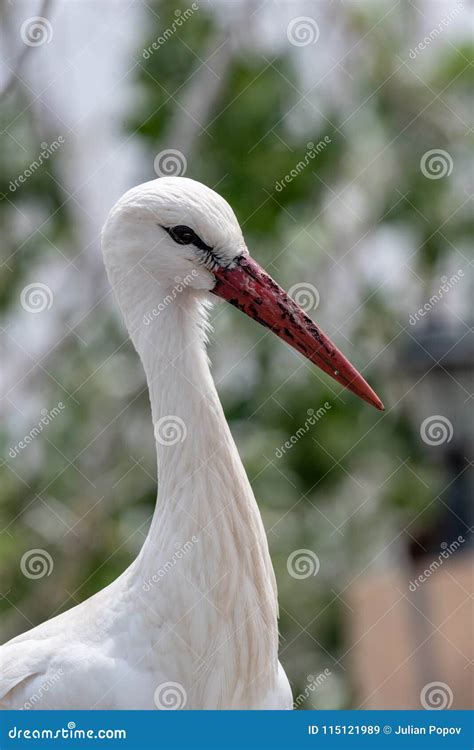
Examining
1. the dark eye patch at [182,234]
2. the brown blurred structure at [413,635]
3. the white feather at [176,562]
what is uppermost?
the dark eye patch at [182,234]

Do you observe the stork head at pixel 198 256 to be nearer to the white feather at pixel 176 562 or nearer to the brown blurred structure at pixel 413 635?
the white feather at pixel 176 562

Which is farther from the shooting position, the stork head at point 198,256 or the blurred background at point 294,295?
the blurred background at point 294,295

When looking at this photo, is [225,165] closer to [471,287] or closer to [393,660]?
[471,287]

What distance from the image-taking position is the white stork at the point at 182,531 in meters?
1.67

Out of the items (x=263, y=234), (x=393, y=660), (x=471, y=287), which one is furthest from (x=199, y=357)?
(x=393, y=660)

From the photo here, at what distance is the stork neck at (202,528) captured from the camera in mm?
1690

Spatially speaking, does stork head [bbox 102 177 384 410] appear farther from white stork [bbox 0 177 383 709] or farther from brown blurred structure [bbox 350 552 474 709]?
brown blurred structure [bbox 350 552 474 709]

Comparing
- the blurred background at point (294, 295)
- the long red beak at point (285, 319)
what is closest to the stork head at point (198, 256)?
the long red beak at point (285, 319)

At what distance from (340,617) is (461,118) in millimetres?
2185

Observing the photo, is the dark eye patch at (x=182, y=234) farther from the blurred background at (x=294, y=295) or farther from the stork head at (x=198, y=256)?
the blurred background at (x=294, y=295)

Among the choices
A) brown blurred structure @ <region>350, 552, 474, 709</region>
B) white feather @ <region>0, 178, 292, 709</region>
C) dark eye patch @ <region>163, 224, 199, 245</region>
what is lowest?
brown blurred structure @ <region>350, 552, 474, 709</region>

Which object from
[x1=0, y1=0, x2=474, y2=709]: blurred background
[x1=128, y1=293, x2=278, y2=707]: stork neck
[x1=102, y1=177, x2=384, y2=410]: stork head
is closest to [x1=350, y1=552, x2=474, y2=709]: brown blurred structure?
[x1=0, y1=0, x2=474, y2=709]: blurred background

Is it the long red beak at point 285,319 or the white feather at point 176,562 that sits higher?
the long red beak at point 285,319

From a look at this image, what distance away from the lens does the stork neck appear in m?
1.69
